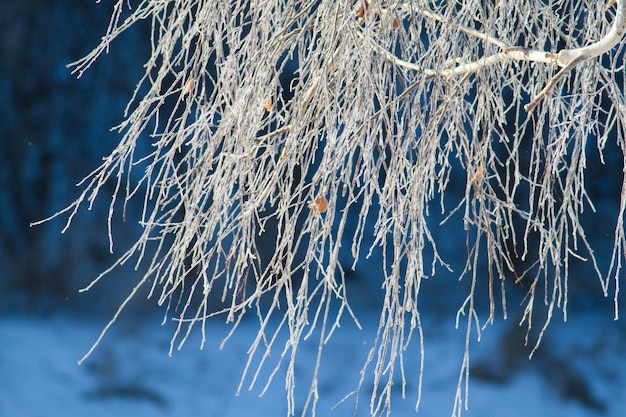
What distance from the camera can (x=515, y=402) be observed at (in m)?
3.00

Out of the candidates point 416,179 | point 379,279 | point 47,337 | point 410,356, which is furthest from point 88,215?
point 416,179

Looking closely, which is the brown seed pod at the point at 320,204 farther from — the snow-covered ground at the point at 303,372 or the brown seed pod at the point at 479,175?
the snow-covered ground at the point at 303,372

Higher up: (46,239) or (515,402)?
(46,239)

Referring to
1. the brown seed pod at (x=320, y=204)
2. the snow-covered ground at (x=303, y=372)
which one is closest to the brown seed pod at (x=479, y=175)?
the brown seed pod at (x=320, y=204)

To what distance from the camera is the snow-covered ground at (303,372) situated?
3.00 m

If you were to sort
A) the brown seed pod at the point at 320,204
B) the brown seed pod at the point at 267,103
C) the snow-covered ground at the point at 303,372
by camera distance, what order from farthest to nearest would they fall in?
the snow-covered ground at the point at 303,372 → the brown seed pod at the point at 267,103 → the brown seed pod at the point at 320,204

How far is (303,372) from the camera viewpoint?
301cm

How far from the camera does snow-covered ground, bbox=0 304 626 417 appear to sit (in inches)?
118

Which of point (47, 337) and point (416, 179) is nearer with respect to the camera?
→ point (416, 179)

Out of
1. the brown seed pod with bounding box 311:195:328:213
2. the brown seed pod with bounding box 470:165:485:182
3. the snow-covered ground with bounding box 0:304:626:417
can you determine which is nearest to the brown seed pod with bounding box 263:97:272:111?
the brown seed pod with bounding box 311:195:328:213

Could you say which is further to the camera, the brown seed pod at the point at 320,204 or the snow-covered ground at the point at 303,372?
the snow-covered ground at the point at 303,372

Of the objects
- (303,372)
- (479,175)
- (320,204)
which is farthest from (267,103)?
(303,372)

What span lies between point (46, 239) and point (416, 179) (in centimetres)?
224

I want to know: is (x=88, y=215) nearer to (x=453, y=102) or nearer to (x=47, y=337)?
(x=47, y=337)
